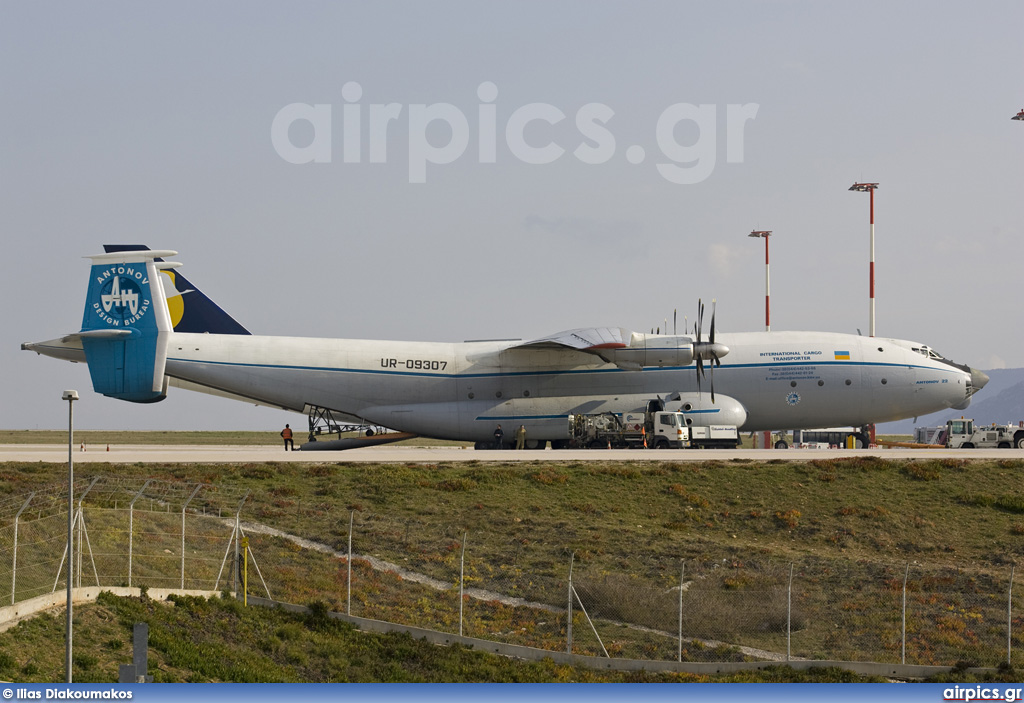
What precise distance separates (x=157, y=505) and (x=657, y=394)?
23900mm

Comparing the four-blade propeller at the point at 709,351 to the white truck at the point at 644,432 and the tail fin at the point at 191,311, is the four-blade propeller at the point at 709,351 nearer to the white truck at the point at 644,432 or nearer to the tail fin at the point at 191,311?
the white truck at the point at 644,432

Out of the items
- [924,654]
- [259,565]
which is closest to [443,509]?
[259,565]

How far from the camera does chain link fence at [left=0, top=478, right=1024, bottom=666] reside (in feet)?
69.8

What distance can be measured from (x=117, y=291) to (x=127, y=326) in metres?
1.69

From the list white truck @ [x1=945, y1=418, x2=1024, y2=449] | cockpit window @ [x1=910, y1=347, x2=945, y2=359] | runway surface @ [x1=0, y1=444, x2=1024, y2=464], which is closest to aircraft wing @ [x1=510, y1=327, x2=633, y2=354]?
runway surface @ [x1=0, y1=444, x2=1024, y2=464]

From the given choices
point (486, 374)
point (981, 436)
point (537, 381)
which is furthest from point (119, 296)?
point (981, 436)

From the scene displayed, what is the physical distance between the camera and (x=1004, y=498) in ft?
114

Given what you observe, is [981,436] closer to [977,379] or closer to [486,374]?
[977,379]

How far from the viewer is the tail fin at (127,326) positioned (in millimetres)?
44781

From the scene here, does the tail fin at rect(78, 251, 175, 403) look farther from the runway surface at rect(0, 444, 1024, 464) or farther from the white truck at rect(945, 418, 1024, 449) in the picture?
the white truck at rect(945, 418, 1024, 449)

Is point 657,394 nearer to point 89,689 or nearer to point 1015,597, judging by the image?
point 1015,597

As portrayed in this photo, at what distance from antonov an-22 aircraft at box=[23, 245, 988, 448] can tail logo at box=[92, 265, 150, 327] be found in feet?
0.15

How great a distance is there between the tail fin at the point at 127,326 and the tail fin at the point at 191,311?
2.43 m

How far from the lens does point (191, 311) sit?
4794 centimetres
